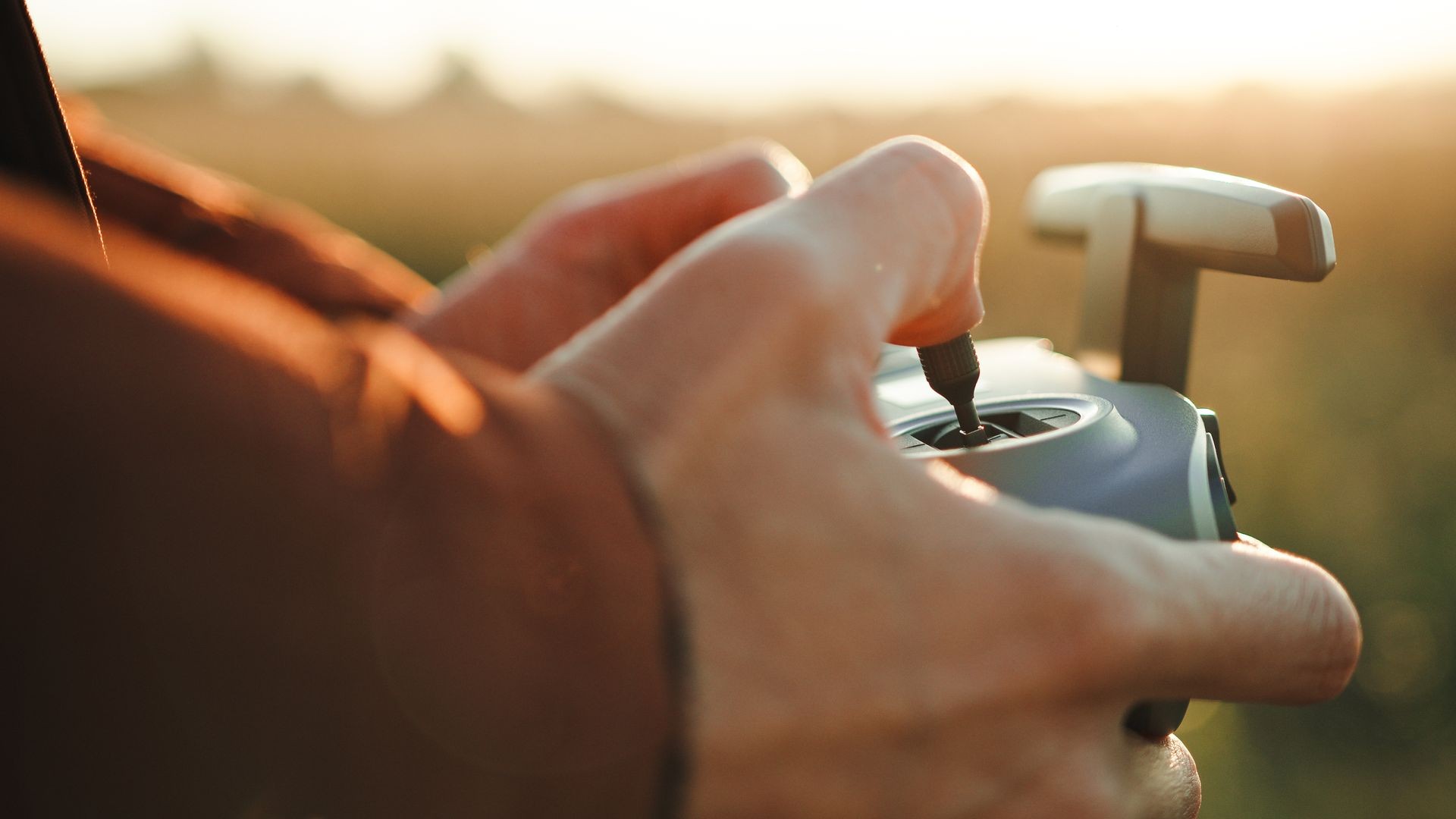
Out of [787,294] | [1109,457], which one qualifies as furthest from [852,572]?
[1109,457]

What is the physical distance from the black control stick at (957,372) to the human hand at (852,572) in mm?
236

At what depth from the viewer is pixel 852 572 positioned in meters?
0.37

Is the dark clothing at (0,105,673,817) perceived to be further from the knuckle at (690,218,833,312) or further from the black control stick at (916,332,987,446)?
the black control stick at (916,332,987,446)

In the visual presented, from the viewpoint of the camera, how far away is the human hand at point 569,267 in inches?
34.3

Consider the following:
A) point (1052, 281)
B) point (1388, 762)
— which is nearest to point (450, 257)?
point (1052, 281)

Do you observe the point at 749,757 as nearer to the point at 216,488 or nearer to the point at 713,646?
the point at 713,646

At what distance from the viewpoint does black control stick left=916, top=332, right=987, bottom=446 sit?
0.70 metres

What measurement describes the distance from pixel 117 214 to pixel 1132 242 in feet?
2.77

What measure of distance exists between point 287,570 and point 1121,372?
0.77 metres

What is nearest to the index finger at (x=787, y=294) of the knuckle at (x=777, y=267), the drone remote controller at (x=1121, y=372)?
the knuckle at (x=777, y=267)

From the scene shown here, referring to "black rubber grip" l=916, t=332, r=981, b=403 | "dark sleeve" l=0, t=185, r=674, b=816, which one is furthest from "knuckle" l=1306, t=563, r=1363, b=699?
"dark sleeve" l=0, t=185, r=674, b=816

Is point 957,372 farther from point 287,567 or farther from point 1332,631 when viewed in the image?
point 287,567

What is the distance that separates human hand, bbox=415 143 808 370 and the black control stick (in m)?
0.23

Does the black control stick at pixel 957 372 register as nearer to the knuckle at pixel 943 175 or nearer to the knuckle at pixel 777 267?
the knuckle at pixel 943 175
